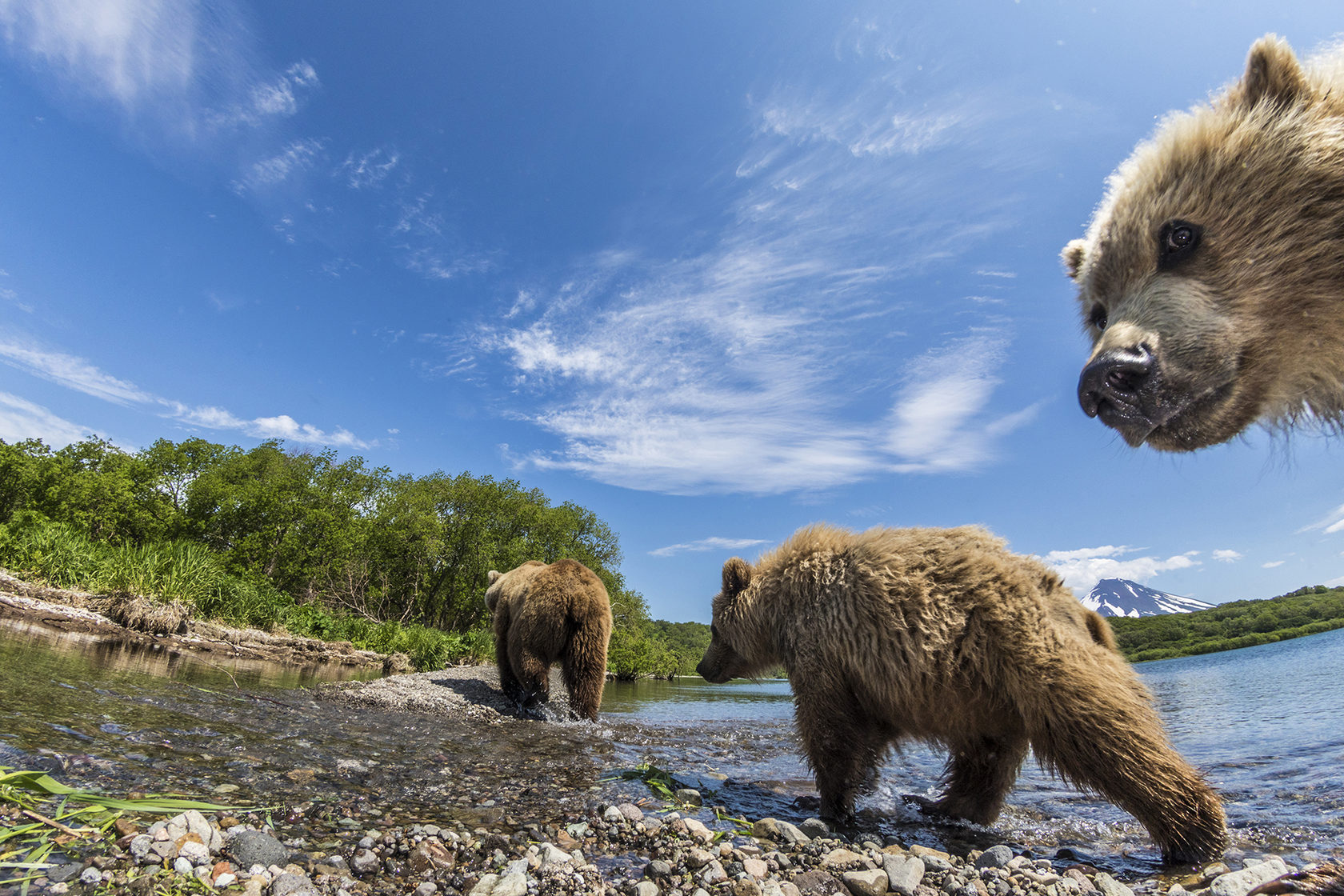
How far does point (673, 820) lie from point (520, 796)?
1.27m

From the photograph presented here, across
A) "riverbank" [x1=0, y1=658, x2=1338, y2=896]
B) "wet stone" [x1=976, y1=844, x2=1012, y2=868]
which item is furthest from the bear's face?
"wet stone" [x1=976, y1=844, x2=1012, y2=868]

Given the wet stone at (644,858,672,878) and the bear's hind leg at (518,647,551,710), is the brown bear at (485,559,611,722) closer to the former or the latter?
the bear's hind leg at (518,647,551,710)

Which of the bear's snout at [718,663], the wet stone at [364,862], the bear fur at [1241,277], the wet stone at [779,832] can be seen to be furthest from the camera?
the bear's snout at [718,663]

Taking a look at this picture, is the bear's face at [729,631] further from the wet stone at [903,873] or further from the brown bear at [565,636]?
the brown bear at [565,636]

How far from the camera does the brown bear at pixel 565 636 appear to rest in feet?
27.5

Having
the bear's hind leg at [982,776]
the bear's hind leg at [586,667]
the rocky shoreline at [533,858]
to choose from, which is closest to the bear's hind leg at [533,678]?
the bear's hind leg at [586,667]

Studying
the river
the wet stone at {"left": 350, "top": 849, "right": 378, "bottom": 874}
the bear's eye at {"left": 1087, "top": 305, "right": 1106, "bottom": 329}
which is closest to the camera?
the wet stone at {"left": 350, "top": 849, "right": 378, "bottom": 874}

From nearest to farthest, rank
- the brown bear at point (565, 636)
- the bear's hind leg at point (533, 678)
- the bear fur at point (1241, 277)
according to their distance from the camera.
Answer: the bear fur at point (1241, 277), the brown bear at point (565, 636), the bear's hind leg at point (533, 678)

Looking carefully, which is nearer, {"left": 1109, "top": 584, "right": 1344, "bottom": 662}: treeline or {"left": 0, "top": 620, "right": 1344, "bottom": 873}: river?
{"left": 0, "top": 620, "right": 1344, "bottom": 873}: river

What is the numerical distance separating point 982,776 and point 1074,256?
3.74 metres

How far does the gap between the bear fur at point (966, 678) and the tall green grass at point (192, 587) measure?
2006 cm

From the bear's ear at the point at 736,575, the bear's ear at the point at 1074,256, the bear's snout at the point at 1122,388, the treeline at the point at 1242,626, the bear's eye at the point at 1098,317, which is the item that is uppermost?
the bear's ear at the point at 1074,256

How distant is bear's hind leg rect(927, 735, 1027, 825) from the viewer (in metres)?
4.00

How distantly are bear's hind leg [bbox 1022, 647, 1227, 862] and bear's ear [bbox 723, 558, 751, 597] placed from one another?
102 inches
